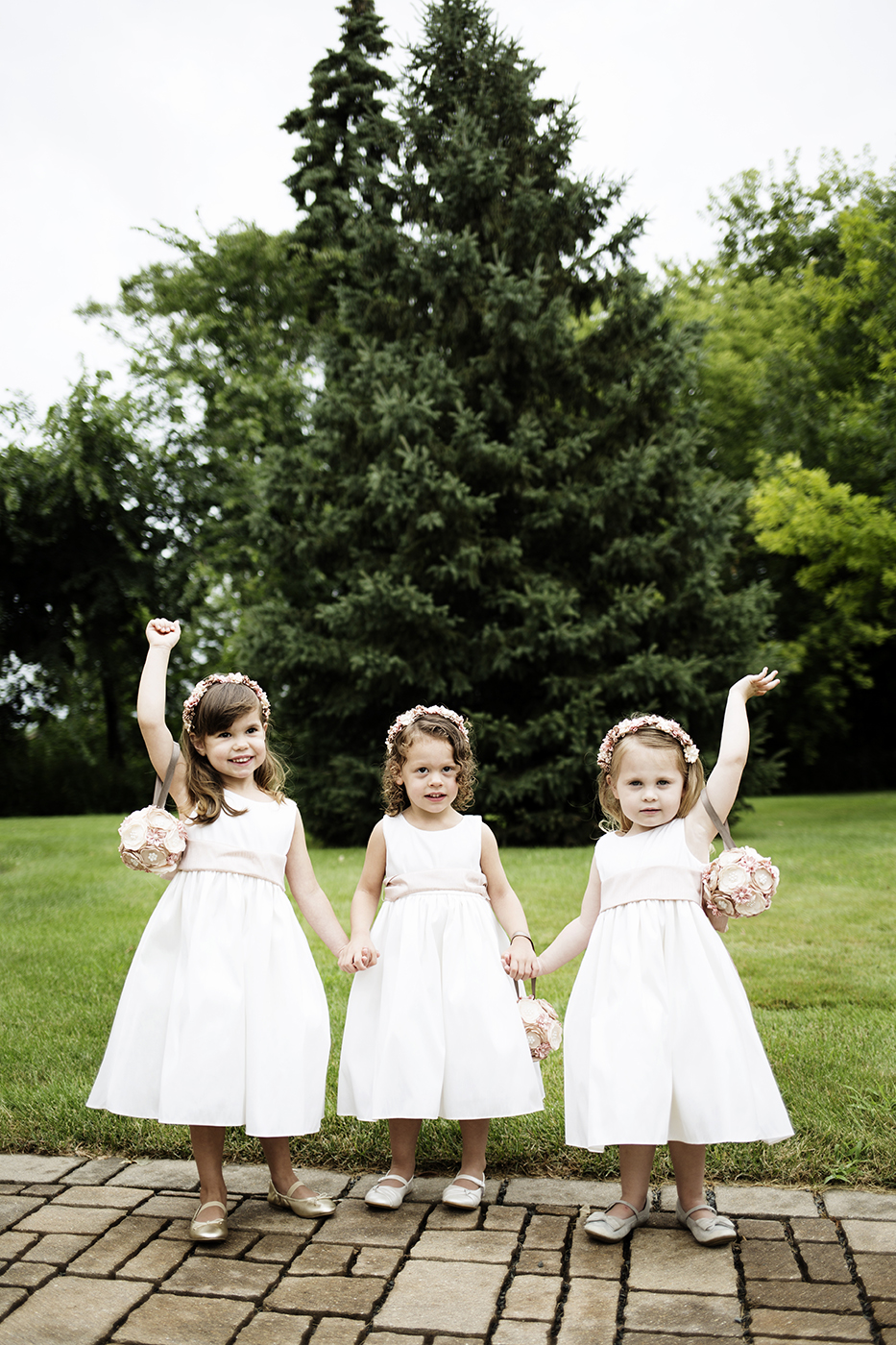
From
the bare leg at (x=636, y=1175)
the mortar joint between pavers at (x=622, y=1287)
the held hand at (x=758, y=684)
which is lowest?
the mortar joint between pavers at (x=622, y=1287)

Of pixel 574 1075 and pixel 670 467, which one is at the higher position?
pixel 670 467

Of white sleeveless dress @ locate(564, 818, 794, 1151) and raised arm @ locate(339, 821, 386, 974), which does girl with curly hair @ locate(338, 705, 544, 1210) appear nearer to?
raised arm @ locate(339, 821, 386, 974)

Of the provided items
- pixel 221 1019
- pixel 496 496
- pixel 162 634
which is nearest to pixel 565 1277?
pixel 221 1019

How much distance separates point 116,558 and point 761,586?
32.4ft

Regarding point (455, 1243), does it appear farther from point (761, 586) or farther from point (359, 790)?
point (761, 586)

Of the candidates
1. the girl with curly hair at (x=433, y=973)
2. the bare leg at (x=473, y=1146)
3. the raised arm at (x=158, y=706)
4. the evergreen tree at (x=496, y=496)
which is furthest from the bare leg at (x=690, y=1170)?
the evergreen tree at (x=496, y=496)

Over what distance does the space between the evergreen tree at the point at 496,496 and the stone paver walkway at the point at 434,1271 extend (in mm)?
8019

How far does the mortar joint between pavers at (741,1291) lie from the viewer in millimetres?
2385

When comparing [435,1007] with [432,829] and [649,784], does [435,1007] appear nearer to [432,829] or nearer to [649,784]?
[432,829]

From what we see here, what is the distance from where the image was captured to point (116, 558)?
55.0 feet

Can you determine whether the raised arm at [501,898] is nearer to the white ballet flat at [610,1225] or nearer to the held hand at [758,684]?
the white ballet flat at [610,1225]

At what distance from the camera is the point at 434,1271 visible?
8.82ft

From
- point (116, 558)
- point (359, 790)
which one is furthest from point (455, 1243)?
point (116, 558)

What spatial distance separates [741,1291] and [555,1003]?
2689 mm
